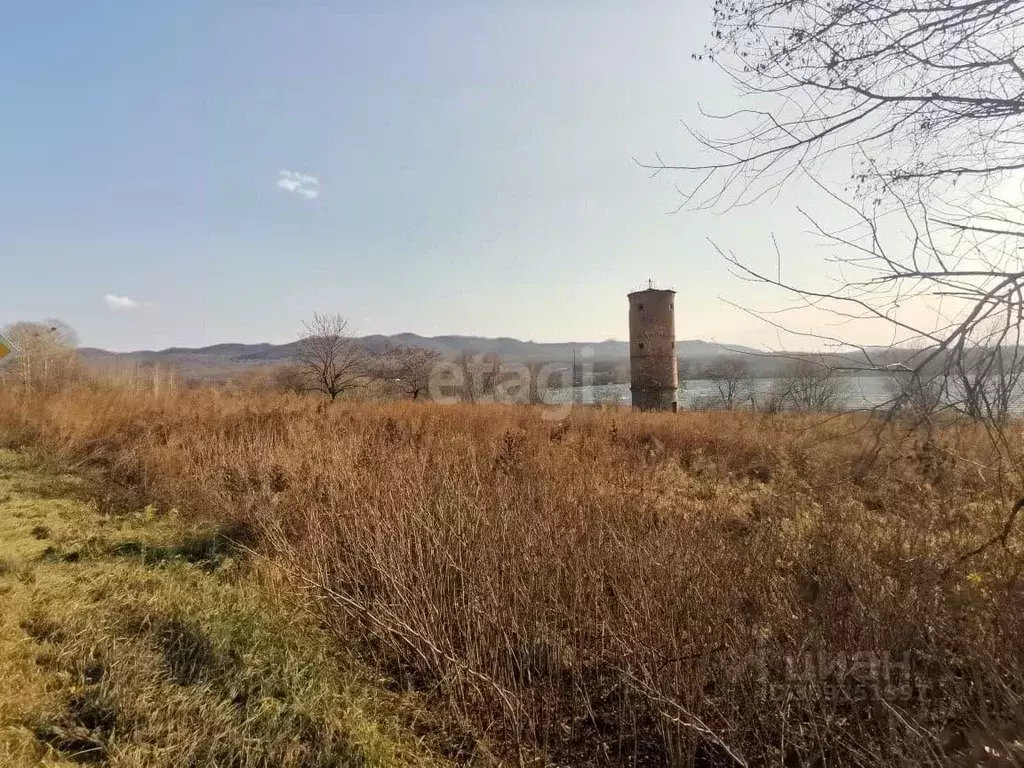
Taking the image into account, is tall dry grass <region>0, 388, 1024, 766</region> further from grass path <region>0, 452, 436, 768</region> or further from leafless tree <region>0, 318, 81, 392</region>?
leafless tree <region>0, 318, 81, 392</region>

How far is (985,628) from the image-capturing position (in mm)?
2787

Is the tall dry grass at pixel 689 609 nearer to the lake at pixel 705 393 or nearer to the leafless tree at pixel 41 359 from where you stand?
the lake at pixel 705 393

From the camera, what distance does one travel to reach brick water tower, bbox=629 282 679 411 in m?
26.0

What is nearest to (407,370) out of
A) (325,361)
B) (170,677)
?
(325,361)

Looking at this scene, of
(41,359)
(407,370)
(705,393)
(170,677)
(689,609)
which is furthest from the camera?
(705,393)

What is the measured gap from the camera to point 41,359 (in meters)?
19.6

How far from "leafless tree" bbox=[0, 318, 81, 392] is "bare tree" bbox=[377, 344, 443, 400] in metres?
12.4

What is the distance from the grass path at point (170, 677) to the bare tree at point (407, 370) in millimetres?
23340

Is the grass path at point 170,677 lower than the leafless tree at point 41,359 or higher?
lower

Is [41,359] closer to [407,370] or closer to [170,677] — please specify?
[407,370]

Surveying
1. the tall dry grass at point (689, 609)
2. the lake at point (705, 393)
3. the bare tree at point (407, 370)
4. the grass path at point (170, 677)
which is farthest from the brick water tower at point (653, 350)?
the grass path at point (170, 677)

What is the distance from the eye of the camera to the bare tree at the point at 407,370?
92.6 feet

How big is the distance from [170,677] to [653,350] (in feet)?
83.4

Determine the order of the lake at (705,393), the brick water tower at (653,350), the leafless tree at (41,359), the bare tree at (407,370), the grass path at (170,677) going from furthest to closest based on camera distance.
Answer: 1. the bare tree at (407,370)
2. the brick water tower at (653,350)
3. the leafless tree at (41,359)
4. the lake at (705,393)
5. the grass path at (170,677)
